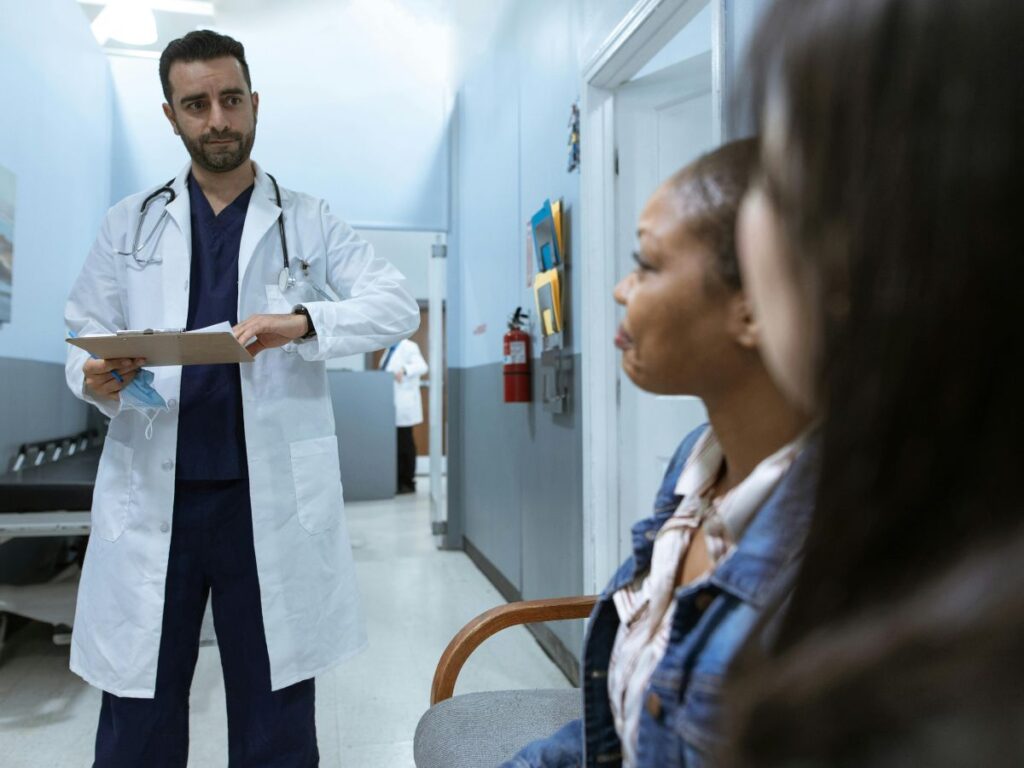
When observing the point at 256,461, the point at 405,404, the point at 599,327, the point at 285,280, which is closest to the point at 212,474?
the point at 256,461

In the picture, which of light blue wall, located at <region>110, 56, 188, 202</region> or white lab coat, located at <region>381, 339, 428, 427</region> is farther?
white lab coat, located at <region>381, 339, 428, 427</region>

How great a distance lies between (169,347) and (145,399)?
0.55 feet

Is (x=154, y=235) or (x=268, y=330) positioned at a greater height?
(x=154, y=235)

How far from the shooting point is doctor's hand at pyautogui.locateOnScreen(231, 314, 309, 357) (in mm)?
1371

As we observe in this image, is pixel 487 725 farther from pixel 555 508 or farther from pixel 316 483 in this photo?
pixel 555 508

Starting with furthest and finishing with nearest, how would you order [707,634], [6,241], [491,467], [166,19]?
[166,19] → [491,467] → [6,241] → [707,634]

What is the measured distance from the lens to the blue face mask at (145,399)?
4.65 ft

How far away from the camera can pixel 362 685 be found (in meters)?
2.62

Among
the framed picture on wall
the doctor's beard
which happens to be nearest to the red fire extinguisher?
the doctor's beard

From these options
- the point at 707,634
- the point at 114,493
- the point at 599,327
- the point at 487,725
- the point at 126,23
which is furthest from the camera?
the point at 126,23

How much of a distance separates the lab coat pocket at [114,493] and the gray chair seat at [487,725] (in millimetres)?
722

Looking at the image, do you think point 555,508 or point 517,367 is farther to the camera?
point 517,367

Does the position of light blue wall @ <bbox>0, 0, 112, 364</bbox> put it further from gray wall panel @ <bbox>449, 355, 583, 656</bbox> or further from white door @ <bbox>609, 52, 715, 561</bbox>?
white door @ <bbox>609, 52, 715, 561</bbox>

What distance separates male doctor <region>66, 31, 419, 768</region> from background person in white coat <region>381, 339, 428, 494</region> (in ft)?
17.8
